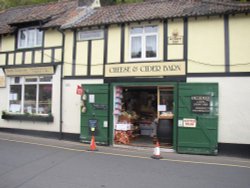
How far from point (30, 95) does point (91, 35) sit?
472 cm

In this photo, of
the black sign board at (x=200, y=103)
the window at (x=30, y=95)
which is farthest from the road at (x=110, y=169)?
the window at (x=30, y=95)

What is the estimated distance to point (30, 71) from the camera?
1496cm

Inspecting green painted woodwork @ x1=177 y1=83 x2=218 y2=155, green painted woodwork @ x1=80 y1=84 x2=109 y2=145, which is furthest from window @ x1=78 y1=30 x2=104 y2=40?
green painted woodwork @ x1=177 y1=83 x2=218 y2=155

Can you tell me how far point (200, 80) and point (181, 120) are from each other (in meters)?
1.78

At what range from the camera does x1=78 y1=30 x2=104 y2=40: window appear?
13.6 metres

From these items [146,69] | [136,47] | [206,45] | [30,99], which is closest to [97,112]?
[146,69]

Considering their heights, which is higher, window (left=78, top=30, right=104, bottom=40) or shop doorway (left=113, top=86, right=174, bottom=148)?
window (left=78, top=30, right=104, bottom=40)

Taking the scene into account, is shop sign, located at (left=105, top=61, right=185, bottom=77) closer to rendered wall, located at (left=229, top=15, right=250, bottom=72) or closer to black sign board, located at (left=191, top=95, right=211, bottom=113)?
black sign board, located at (left=191, top=95, right=211, bottom=113)

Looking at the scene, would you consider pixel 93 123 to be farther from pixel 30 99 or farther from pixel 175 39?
pixel 175 39

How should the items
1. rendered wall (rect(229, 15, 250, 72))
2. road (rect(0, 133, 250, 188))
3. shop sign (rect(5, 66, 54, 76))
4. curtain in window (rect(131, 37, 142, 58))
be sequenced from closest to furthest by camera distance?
road (rect(0, 133, 250, 188)), rendered wall (rect(229, 15, 250, 72)), curtain in window (rect(131, 37, 142, 58)), shop sign (rect(5, 66, 54, 76))

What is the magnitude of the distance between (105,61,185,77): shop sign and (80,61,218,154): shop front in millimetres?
67

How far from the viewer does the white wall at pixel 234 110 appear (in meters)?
10.9

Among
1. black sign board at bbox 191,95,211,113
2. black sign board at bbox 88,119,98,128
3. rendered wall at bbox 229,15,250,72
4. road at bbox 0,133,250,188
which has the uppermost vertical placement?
rendered wall at bbox 229,15,250,72

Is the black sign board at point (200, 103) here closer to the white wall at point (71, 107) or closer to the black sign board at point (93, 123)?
the black sign board at point (93, 123)
